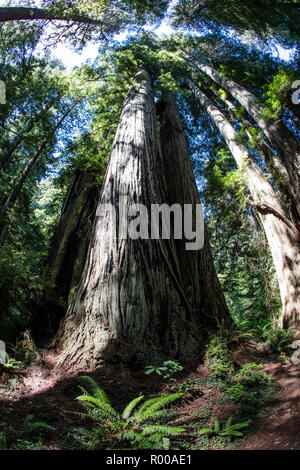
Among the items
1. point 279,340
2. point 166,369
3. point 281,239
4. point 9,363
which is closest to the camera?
point 166,369

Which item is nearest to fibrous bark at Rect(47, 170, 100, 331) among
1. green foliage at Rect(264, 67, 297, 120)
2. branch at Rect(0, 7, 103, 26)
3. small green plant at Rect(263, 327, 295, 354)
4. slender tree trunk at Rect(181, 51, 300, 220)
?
small green plant at Rect(263, 327, 295, 354)

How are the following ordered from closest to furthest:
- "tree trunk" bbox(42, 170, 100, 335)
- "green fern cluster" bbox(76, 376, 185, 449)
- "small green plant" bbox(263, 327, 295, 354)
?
"green fern cluster" bbox(76, 376, 185, 449), "small green plant" bbox(263, 327, 295, 354), "tree trunk" bbox(42, 170, 100, 335)

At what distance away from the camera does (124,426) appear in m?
2.09

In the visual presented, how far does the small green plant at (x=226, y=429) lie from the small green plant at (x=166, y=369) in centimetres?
70

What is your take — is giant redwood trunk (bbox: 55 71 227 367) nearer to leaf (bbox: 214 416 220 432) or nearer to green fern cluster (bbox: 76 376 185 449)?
green fern cluster (bbox: 76 376 185 449)

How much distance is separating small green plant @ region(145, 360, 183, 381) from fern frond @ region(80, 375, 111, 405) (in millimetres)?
581

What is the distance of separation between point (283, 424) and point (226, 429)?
17.2 inches

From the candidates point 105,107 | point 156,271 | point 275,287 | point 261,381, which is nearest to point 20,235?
point 105,107

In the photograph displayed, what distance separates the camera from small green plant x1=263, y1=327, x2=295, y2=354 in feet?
11.3

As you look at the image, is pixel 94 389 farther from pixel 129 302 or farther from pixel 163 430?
pixel 129 302

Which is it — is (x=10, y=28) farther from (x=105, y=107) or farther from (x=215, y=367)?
(x=215, y=367)

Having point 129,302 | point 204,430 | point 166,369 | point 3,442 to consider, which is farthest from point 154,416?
point 129,302

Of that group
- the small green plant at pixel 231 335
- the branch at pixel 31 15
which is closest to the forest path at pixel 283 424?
the small green plant at pixel 231 335
